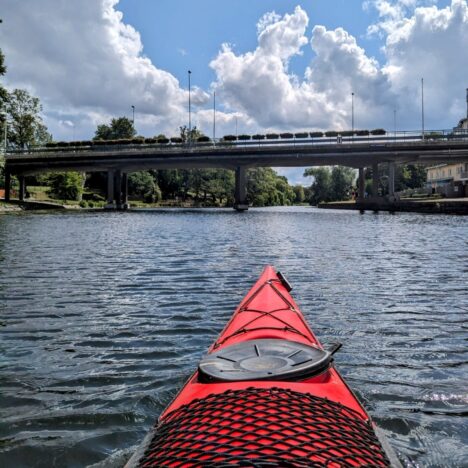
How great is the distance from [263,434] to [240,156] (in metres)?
57.5

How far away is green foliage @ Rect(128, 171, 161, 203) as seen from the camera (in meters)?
99.9

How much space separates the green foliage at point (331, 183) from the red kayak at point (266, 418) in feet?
446

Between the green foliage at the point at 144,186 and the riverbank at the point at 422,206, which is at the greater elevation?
the green foliage at the point at 144,186

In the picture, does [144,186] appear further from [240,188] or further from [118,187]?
[240,188]

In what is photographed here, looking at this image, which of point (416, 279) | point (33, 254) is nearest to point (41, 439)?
point (416, 279)

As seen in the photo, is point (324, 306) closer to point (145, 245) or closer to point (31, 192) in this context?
point (145, 245)

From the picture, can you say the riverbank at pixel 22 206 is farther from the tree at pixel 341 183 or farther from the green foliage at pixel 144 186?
the tree at pixel 341 183

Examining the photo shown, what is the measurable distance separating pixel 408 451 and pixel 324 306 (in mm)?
4947

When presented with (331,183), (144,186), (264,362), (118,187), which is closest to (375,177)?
(118,187)

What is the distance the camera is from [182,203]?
4313 inches

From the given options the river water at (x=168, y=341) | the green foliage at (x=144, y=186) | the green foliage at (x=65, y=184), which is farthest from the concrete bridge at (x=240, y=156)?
the river water at (x=168, y=341)

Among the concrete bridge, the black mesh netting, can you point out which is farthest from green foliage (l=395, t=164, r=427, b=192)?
the black mesh netting

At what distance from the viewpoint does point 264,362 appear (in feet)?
10.5

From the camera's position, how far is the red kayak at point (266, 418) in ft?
7.00
